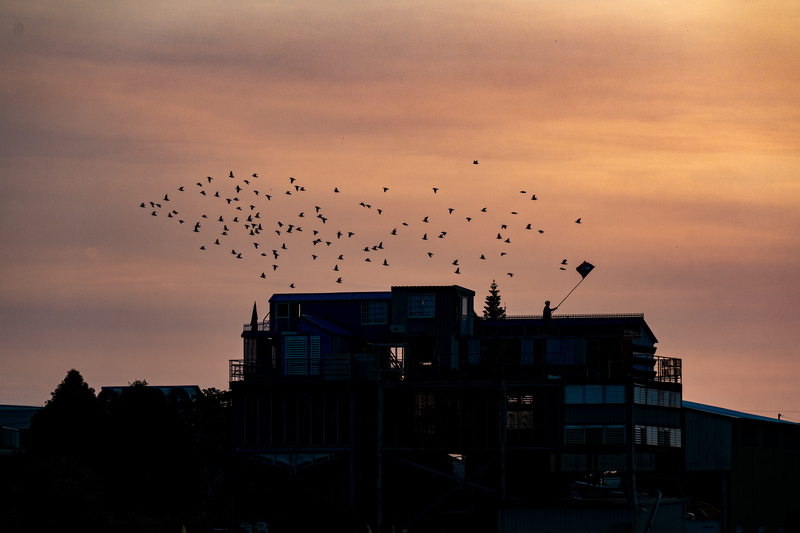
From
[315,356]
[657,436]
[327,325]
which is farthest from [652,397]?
[315,356]

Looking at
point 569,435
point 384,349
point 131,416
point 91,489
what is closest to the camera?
point 91,489

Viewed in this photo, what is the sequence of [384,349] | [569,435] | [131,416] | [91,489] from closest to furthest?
[91,489] < [569,435] < [384,349] < [131,416]

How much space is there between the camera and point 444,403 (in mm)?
92188

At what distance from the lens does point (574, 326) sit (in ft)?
309

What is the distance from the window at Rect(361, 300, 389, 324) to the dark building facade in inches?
4.0

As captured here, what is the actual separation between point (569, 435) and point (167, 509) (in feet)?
111

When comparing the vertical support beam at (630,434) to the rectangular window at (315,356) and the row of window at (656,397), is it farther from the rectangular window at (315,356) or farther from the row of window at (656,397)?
the rectangular window at (315,356)

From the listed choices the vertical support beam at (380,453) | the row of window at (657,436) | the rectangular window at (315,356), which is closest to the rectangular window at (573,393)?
the row of window at (657,436)

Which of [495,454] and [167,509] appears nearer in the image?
[495,454]

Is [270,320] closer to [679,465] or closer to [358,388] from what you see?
[358,388]

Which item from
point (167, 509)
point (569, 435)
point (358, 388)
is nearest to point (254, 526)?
point (167, 509)

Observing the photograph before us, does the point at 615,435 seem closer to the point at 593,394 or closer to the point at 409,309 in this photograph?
the point at 593,394

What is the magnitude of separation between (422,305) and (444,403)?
9702mm

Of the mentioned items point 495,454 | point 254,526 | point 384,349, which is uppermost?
point 384,349
